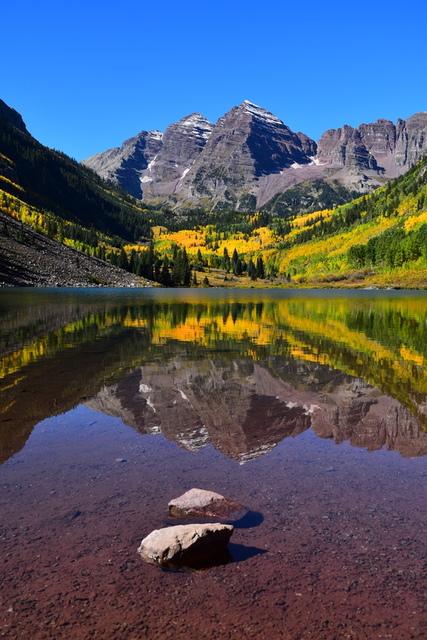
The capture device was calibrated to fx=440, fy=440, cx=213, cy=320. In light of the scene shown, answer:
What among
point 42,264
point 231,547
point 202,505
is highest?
point 42,264

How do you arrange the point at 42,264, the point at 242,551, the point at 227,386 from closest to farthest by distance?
the point at 242,551
the point at 227,386
the point at 42,264

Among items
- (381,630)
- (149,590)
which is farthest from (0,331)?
(381,630)

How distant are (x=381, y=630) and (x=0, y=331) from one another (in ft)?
108

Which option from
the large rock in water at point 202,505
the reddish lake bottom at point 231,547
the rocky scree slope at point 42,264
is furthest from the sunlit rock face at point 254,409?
the rocky scree slope at point 42,264

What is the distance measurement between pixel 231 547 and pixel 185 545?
0.84 m

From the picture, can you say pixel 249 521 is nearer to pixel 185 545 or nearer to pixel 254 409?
pixel 185 545

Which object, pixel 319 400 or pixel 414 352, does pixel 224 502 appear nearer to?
pixel 319 400

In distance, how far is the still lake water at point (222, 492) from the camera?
18.8 feet

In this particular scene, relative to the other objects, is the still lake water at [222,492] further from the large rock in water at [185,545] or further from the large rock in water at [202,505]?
the large rock in water at [202,505]

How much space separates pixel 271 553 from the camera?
695 centimetres

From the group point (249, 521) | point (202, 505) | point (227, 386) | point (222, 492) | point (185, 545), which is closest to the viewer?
point (185, 545)

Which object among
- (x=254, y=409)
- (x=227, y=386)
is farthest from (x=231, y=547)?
(x=227, y=386)

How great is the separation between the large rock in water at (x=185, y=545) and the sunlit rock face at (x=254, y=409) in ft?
13.0

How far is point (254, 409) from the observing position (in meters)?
14.9
